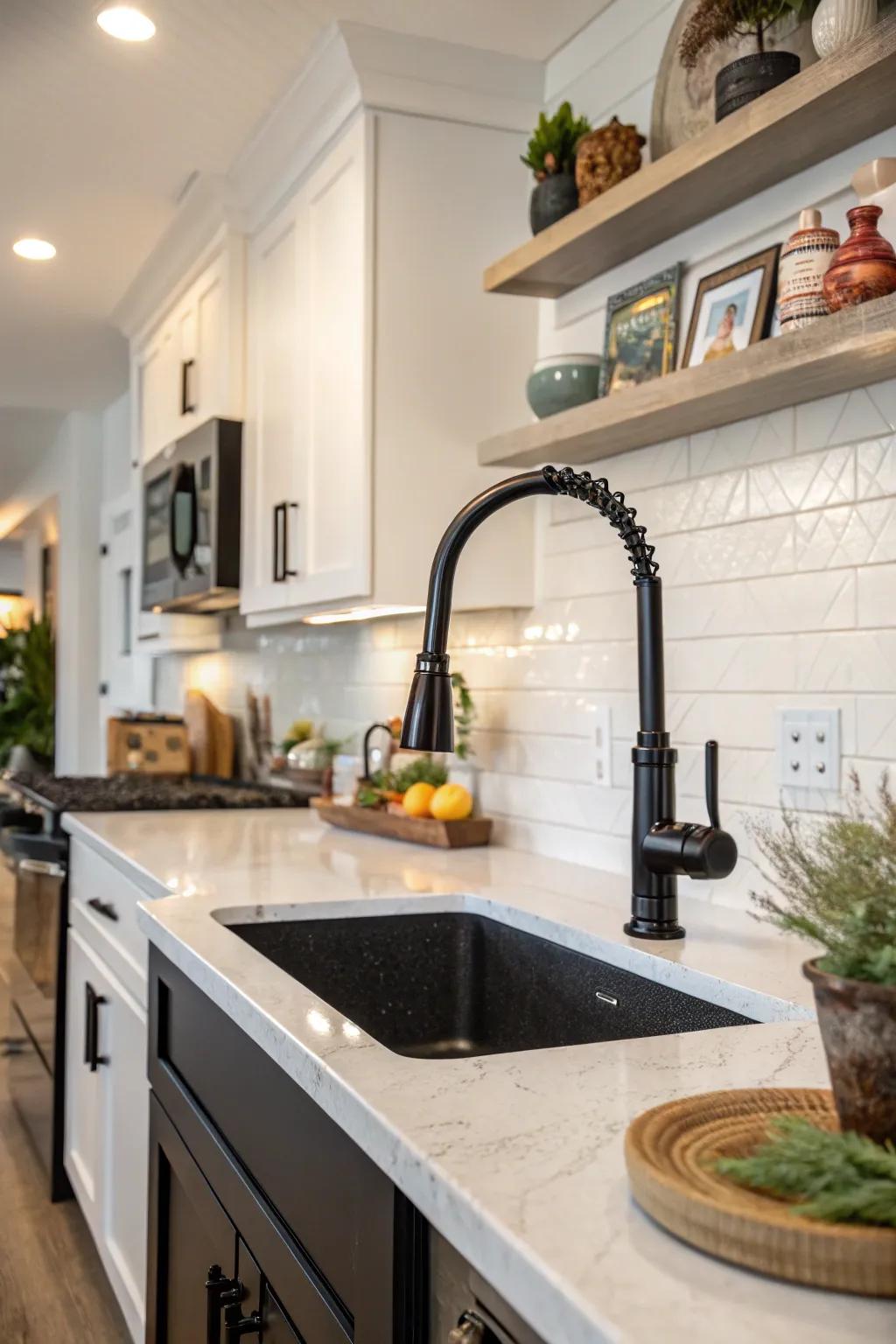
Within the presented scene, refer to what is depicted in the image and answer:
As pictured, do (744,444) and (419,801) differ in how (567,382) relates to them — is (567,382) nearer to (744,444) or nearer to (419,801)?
(744,444)

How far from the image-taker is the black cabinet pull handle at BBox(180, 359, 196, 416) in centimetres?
344

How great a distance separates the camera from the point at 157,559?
363 cm

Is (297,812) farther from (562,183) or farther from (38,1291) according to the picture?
(562,183)

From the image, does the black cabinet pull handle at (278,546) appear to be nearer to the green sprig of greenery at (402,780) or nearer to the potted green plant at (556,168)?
the green sprig of greenery at (402,780)

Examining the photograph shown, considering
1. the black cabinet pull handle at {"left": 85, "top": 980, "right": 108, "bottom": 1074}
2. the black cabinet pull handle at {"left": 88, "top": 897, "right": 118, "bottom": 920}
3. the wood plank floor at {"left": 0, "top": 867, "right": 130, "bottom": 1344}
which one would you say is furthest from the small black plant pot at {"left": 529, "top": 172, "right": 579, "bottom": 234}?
the wood plank floor at {"left": 0, "top": 867, "right": 130, "bottom": 1344}

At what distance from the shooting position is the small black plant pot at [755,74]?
62.4 inches

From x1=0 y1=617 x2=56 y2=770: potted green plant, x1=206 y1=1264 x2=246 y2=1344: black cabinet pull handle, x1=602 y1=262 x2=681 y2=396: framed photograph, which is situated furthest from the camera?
x1=0 y1=617 x2=56 y2=770: potted green plant

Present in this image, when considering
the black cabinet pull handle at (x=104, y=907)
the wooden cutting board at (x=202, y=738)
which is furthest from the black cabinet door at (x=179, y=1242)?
the wooden cutting board at (x=202, y=738)

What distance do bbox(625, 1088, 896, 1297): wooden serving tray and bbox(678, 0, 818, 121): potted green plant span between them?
133cm

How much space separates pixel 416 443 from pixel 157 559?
1.49 m

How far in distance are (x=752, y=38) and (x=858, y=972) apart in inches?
57.0

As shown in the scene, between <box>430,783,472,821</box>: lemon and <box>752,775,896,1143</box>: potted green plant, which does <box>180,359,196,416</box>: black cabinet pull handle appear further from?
<box>752,775,896,1143</box>: potted green plant

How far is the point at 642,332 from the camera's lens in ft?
6.61

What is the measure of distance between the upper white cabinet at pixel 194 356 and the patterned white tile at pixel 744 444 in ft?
5.23
